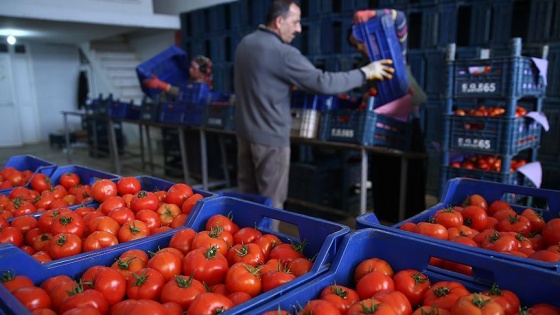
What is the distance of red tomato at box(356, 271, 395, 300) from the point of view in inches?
38.1

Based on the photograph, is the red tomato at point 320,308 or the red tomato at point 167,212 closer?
the red tomato at point 320,308

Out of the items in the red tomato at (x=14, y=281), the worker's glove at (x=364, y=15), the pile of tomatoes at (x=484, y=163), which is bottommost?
the pile of tomatoes at (x=484, y=163)

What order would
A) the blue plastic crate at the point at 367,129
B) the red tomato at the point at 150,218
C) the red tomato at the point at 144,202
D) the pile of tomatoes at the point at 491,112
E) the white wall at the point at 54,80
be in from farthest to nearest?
the white wall at the point at 54,80, the blue plastic crate at the point at 367,129, the pile of tomatoes at the point at 491,112, the red tomato at the point at 144,202, the red tomato at the point at 150,218

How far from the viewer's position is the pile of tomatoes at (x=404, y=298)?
84 centimetres

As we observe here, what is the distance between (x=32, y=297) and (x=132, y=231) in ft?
1.52

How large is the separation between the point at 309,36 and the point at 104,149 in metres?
5.40

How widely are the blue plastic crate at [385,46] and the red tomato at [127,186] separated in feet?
6.50

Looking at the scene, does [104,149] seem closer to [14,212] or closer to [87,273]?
[14,212]

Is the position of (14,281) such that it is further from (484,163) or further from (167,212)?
(484,163)

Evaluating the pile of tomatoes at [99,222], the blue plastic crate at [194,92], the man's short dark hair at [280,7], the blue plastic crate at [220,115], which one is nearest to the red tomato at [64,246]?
the pile of tomatoes at [99,222]

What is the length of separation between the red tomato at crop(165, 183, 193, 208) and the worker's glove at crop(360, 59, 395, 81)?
5.68ft

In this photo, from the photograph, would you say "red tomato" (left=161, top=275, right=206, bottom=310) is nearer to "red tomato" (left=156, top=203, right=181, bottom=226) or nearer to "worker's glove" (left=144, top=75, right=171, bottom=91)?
"red tomato" (left=156, top=203, right=181, bottom=226)

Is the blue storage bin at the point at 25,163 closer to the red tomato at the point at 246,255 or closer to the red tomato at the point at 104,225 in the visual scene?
the red tomato at the point at 104,225

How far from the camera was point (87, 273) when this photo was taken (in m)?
1.06
